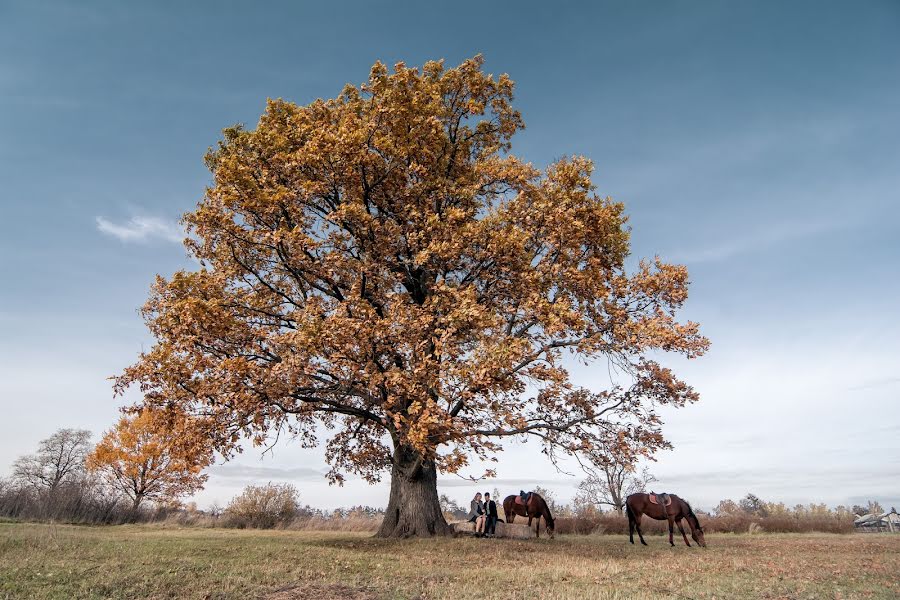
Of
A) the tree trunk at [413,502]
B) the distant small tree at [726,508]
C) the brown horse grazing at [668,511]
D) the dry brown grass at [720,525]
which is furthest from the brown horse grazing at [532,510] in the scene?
the distant small tree at [726,508]

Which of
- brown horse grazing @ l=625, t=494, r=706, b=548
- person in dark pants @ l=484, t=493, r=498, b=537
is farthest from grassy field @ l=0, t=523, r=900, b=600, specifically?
person in dark pants @ l=484, t=493, r=498, b=537

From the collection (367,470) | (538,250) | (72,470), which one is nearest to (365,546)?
(367,470)

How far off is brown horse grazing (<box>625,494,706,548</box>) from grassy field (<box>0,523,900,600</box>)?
324 centimetres

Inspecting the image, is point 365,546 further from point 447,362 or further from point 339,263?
point 339,263

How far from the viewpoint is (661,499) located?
20.1 m

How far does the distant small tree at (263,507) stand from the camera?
3138 centimetres

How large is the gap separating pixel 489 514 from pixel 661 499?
665 centimetres

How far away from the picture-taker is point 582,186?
17.7 m

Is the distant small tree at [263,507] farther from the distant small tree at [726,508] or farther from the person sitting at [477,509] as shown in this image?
the distant small tree at [726,508]

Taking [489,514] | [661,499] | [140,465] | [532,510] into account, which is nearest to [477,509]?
[489,514]

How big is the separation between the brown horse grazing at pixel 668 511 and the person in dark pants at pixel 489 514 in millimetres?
5494

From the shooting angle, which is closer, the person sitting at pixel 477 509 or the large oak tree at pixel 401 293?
the large oak tree at pixel 401 293

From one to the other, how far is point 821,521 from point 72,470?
66.6 m

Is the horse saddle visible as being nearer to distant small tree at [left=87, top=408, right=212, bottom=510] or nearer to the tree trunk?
the tree trunk
